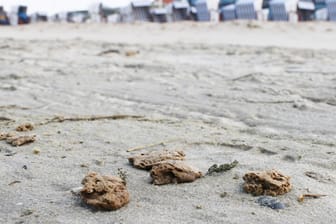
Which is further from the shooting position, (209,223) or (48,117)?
(48,117)

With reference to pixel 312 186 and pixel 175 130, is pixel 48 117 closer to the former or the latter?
pixel 175 130

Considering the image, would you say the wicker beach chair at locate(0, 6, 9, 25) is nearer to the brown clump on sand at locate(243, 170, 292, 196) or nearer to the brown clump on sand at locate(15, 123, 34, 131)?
the brown clump on sand at locate(15, 123, 34, 131)

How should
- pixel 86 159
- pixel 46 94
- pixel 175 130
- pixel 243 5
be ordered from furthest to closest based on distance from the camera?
pixel 243 5 → pixel 46 94 → pixel 175 130 → pixel 86 159

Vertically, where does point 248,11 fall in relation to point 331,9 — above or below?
below

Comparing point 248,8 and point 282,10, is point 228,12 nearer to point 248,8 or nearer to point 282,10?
point 248,8

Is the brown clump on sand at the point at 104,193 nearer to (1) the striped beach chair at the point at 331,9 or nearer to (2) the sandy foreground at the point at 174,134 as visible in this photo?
(2) the sandy foreground at the point at 174,134

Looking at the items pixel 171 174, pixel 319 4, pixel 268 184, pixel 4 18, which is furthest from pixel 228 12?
pixel 268 184

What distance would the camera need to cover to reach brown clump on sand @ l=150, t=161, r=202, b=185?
2176 millimetres

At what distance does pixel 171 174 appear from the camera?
219 cm

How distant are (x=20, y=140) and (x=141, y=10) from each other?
25230 millimetres

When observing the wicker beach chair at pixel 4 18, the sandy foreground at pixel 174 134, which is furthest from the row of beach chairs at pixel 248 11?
the sandy foreground at pixel 174 134

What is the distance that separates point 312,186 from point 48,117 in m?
2.02

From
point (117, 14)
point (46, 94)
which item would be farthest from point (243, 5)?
point (46, 94)

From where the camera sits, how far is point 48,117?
3660 mm
